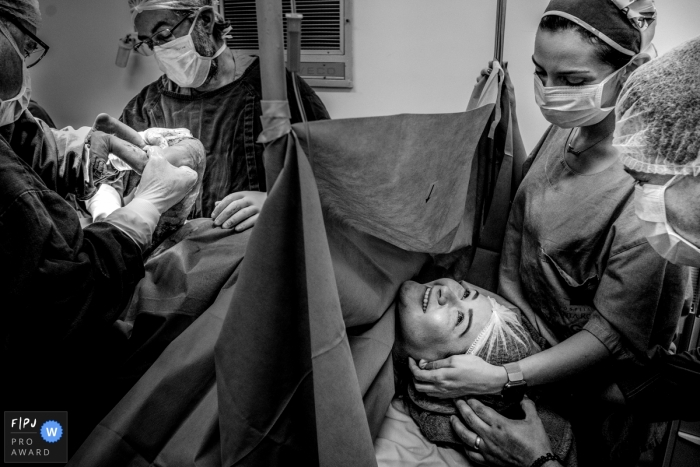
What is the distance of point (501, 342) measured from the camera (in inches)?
56.8

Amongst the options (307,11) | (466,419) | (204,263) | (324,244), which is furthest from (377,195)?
(307,11)

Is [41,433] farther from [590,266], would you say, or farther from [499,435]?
[590,266]

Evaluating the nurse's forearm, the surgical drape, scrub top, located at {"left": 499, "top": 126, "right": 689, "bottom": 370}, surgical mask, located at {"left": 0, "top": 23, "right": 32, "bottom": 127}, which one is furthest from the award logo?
scrub top, located at {"left": 499, "top": 126, "right": 689, "bottom": 370}

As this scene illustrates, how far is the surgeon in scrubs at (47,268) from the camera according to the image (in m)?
1.07

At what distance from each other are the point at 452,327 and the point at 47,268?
1032mm

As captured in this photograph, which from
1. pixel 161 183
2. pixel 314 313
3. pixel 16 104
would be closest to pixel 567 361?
pixel 314 313

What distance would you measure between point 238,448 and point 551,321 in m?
1.02

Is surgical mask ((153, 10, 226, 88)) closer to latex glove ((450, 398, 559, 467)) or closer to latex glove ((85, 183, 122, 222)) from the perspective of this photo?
latex glove ((85, 183, 122, 222))

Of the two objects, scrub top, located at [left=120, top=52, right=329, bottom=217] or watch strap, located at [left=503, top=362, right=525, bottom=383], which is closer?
watch strap, located at [left=503, top=362, right=525, bottom=383]

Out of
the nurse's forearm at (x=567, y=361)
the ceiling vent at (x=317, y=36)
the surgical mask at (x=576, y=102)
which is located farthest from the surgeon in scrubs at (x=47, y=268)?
the ceiling vent at (x=317, y=36)

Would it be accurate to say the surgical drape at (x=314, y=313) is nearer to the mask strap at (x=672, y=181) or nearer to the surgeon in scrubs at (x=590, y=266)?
the surgeon in scrubs at (x=590, y=266)

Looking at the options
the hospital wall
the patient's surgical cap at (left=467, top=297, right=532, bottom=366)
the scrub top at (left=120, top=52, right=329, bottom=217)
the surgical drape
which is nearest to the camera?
the surgical drape

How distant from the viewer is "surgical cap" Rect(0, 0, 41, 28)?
3.91 ft

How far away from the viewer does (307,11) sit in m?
2.57
